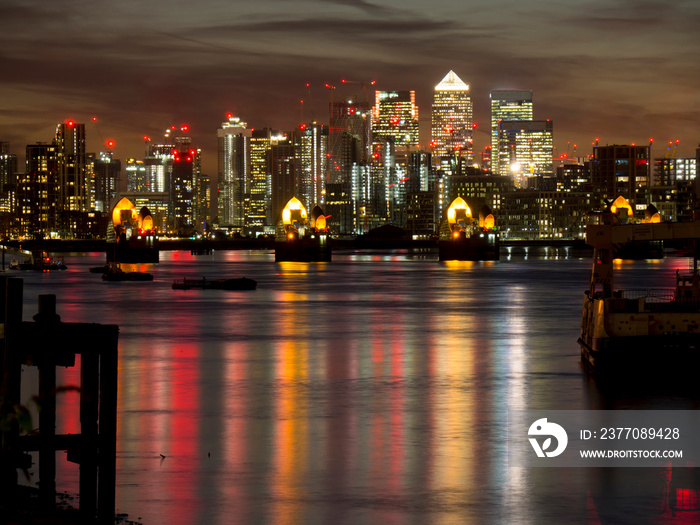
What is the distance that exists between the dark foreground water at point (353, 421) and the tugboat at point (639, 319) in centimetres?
120

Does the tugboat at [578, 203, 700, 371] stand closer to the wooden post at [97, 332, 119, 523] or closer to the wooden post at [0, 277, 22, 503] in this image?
the wooden post at [97, 332, 119, 523]

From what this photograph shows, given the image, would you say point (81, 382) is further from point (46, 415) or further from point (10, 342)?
point (10, 342)

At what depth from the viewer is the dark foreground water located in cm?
2109

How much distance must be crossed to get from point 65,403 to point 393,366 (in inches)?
627

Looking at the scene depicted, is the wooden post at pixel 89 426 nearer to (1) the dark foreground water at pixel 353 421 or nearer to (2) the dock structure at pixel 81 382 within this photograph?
(2) the dock structure at pixel 81 382

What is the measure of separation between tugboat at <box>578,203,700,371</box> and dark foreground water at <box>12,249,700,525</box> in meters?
1.20

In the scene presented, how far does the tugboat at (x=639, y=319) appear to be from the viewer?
3509 centimetres

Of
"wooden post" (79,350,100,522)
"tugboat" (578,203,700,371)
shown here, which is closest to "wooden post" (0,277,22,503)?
"wooden post" (79,350,100,522)

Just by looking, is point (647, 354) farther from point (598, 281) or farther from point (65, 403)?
point (65, 403)

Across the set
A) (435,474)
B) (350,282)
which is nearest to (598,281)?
(435,474)

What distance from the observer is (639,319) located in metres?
35.4

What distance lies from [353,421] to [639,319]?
1036 centimetres

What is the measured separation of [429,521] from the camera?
1991 centimetres

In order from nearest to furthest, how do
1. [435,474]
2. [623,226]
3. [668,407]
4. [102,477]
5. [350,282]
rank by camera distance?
1. [102,477]
2. [435,474]
3. [668,407]
4. [623,226]
5. [350,282]
